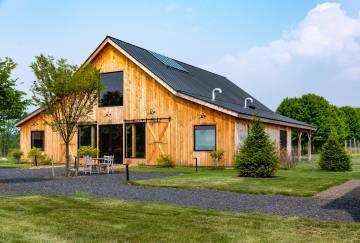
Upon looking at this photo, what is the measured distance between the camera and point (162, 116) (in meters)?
24.7

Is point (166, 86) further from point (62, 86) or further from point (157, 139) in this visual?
point (62, 86)

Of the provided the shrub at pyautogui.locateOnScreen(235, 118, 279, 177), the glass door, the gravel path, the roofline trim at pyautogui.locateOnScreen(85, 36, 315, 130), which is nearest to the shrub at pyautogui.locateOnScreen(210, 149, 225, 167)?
the roofline trim at pyautogui.locateOnScreen(85, 36, 315, 130)

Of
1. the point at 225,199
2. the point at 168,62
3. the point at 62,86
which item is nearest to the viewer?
the point at 225,199

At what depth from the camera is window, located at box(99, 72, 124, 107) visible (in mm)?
26438

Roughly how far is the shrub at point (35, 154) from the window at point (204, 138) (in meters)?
10.7

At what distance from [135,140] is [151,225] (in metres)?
18.4

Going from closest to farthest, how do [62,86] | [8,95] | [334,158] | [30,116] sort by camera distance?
[8,95], [62,86], [334,158], [30,116]

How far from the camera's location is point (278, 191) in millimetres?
12211

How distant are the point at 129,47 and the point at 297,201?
1914 centimetres

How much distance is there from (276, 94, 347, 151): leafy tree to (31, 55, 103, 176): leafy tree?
32.9m

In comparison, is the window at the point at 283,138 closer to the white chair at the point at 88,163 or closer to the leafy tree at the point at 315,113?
the white chair at the point at 88,163

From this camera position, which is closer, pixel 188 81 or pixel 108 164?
pixel 108 164

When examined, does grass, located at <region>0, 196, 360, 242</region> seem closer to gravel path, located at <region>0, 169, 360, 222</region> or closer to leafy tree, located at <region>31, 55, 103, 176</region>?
gravel path, located at <region>0, 169, 360, 222</region>

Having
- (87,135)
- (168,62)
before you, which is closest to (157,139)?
(87,135)
